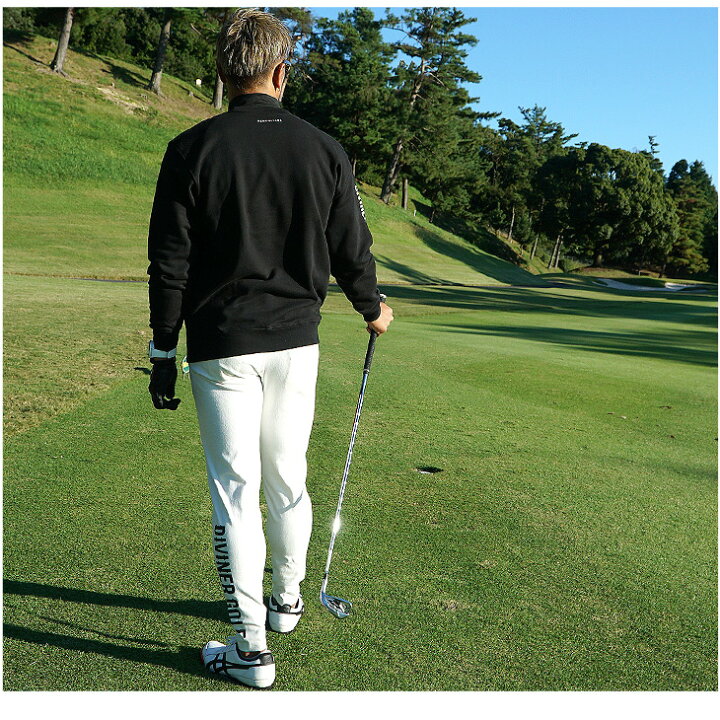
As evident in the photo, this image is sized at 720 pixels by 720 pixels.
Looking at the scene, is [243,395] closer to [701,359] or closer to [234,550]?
[234,550]

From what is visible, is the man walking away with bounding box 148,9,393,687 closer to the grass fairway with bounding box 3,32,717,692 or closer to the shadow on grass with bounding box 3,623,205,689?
the shadow on grass with bounding box 3,623,205,689

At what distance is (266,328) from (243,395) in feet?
0.79

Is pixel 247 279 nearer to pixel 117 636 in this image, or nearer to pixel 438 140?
pixel 117 636

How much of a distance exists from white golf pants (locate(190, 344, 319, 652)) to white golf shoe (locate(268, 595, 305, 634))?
204mm

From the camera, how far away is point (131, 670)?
253cm

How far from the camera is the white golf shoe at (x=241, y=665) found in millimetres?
2521

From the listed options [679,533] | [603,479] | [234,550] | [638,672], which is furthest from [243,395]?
[603,479]

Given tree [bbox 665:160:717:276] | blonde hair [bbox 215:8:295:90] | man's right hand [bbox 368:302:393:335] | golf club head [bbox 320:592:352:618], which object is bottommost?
golf club head [bbox 320:592:352:618]

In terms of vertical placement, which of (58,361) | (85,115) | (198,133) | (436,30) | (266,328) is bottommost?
(58,361)

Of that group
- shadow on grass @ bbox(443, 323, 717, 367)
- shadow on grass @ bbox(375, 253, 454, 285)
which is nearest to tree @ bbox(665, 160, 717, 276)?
shadow on grass @ bbox(375, 253, 454, 285)

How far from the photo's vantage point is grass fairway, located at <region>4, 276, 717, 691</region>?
2635mm

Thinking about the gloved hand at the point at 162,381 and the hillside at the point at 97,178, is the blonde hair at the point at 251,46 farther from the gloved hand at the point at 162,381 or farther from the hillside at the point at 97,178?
the hillside at the point at 97,178

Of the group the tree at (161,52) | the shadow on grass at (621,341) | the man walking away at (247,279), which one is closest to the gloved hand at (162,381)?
the man walking away at (247,279)

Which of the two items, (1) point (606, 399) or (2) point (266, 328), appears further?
(1) point (606, 399)
